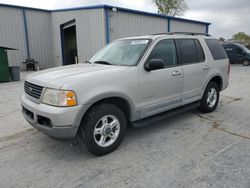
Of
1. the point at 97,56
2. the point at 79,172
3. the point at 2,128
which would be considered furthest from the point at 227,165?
the point at 2,128

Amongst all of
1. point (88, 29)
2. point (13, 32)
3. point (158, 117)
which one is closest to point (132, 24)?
point (88, 29)

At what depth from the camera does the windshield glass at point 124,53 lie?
12.1 ft

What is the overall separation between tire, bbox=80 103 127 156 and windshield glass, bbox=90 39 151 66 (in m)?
0.95

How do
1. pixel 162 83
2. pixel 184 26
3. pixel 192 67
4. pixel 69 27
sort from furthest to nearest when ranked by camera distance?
1. pixel 184 26
2. pixel 69 27
3. pixel 192 67
4. pixel 162 83

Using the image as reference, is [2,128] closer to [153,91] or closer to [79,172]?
[79,172]

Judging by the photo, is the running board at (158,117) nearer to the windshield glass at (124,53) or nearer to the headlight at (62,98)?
the windshield glass at (124,53)

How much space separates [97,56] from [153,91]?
5.23 feet

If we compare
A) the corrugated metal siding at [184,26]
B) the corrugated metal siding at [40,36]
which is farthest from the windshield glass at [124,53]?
the corrugated metal siding at [40,36]

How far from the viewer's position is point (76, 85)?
2830 mm

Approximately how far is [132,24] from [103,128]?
11.4 metres

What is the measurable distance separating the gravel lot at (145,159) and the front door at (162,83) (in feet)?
1.96

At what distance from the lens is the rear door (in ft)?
14.2

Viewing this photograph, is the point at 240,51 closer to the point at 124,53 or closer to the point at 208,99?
the point at 208,99

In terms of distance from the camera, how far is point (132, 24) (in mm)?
13398
